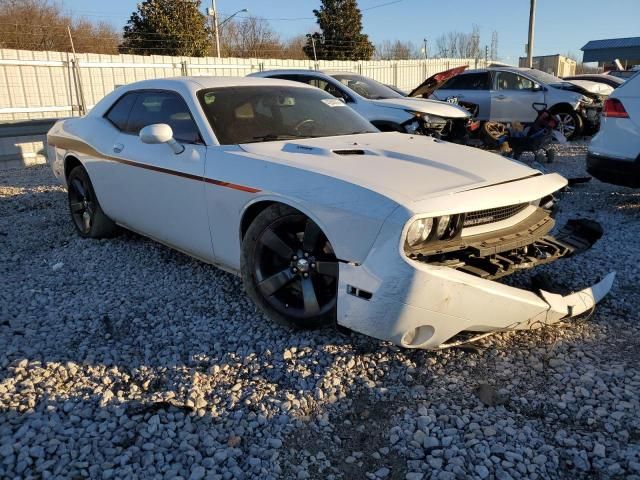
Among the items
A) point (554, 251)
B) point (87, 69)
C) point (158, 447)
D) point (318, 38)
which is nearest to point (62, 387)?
point (158, 447)

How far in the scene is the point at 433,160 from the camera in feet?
11.1

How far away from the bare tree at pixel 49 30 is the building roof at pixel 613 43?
53.0m

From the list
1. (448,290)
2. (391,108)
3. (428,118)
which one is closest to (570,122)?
(428,118)

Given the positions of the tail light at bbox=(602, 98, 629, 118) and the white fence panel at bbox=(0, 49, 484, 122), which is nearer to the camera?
the tail light at bbox=(602, 98, 629, 118)

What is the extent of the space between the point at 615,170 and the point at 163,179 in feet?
14.2

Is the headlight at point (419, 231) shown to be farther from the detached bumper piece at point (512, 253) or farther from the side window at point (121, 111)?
the side window at point (121, 111)

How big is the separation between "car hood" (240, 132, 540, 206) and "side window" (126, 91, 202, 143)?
57 centimetres

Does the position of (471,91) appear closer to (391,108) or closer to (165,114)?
(391,108)

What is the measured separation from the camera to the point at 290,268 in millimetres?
3225

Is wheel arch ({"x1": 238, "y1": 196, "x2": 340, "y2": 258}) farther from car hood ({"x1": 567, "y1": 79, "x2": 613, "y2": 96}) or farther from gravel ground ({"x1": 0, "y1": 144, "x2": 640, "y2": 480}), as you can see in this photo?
car hood ({"x1": 567, "y1": 79, "x2": 613, "y2": 96})

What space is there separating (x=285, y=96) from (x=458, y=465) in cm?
310

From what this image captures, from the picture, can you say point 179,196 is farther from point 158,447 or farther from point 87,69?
point 87,69

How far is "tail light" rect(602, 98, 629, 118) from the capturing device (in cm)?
548

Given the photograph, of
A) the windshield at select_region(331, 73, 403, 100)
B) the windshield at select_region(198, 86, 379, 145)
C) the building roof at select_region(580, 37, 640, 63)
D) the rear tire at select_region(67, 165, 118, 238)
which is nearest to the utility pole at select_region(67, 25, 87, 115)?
the windshield at select_region(331, 73, 403, 100)
